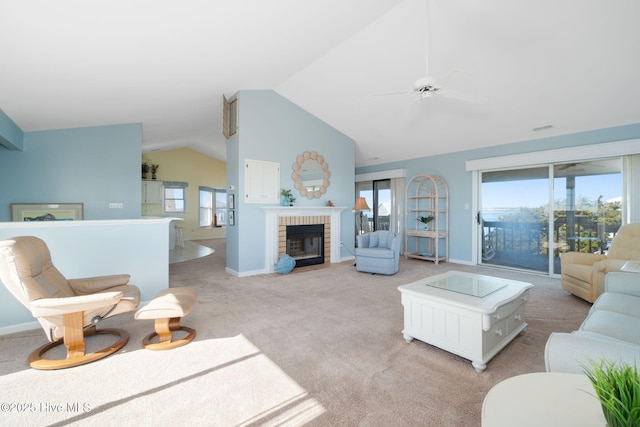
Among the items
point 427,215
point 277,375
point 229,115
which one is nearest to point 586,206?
point 427,215

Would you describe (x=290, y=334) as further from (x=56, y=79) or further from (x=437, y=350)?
(x=56, y=79)

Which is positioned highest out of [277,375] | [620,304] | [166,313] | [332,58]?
[332,58]

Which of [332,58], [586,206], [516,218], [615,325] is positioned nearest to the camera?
[615,325]

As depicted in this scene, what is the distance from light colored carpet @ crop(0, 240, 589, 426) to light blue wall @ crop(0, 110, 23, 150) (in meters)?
2.89

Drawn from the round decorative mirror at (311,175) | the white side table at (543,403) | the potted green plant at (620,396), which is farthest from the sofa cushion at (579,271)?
the round decorative mirror at (311,175)

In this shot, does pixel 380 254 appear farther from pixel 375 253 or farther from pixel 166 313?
pixel 166 313

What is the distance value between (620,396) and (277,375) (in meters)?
1.72

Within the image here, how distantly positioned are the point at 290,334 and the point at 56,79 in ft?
12.0

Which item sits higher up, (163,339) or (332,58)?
(332,58)

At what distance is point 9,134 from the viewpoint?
12.6ft

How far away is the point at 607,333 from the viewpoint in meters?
1.62

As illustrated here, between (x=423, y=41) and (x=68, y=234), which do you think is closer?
(x=68, y=234)

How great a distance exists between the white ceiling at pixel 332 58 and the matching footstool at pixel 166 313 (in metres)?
2.37

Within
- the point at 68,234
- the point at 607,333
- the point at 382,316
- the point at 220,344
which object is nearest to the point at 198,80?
the point at 68,234
